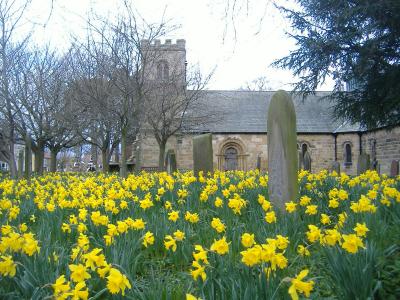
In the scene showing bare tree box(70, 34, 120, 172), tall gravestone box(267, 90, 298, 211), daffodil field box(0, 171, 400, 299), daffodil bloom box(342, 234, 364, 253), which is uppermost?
bare tree box(70, 34, 120, 172)

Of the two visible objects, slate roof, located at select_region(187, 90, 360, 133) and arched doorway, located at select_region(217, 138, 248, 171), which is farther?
slate roof, located at select_region(187, 90, 360, 133)

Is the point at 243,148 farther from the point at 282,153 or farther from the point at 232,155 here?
the point at 282,153

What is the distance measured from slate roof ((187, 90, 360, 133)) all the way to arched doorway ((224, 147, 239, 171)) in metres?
1.45

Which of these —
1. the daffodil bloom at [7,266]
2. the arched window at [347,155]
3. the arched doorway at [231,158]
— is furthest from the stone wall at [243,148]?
the daffodil bloom at [7,266]

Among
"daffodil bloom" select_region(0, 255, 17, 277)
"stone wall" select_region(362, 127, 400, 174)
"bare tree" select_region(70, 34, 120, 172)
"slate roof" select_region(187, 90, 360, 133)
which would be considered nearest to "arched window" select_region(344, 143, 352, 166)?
"slate roof" select_region(187, 90, 360, 133)

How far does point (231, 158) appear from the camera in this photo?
96.5 ft

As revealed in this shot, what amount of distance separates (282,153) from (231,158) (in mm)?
23758

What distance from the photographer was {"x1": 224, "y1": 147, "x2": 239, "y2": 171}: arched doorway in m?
29.3

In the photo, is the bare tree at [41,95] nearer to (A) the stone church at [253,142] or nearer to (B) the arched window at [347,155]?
(A) the stone church at [253,142]

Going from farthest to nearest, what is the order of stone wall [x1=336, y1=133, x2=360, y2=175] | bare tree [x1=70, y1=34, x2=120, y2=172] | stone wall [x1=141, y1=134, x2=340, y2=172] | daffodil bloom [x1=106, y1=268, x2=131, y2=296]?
stone wall [x1=141, y1=134, x2=340, y2=172]
stone wall [x1=336, y1=133, x2=360, y2=175]
bare tree [x1=70, y1=34, x2=120, y2=172]
daffodil bloom [x1=106, y1=268, x2=131, y2=296]

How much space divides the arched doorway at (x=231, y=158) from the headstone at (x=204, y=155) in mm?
20047

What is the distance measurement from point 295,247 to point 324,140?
2711cm

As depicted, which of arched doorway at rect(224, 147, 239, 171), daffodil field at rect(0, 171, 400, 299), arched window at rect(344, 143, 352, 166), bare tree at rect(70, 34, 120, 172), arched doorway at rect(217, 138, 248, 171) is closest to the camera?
daffodil field at rect(0, 171, 400, 299)

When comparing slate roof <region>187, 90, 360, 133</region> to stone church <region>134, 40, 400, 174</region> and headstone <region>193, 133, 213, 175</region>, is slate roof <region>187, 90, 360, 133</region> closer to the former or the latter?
stone church <region>134, 40, 400, 174</region>
